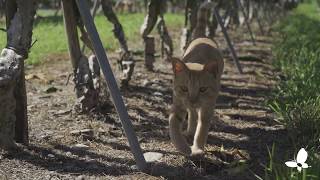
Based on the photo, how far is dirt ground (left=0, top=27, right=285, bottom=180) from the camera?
3.80 metres

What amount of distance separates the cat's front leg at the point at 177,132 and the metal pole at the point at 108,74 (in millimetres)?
508

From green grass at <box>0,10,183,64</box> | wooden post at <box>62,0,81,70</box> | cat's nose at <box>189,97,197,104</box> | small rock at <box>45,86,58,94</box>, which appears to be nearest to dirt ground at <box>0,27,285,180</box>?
small rock at <box>45,86,58,94</box>

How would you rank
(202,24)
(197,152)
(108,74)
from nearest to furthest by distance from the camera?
(108,74), (197,152), (202,24)

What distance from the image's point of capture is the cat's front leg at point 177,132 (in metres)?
4.14

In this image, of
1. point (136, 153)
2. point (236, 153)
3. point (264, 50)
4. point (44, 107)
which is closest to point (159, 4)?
point (44, 107)

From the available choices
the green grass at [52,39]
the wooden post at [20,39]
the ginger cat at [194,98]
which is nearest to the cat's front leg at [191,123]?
the ginger cat at [194,98]

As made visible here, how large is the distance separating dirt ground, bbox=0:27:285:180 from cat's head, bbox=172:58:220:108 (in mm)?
429

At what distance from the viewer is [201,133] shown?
13.6 feet

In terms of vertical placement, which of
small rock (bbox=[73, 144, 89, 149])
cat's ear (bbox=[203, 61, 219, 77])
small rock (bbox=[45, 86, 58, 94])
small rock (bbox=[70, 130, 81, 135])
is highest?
cat's ear (bbox=[203, 61, 219, 77])

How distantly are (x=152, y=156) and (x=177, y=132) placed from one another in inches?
10.7

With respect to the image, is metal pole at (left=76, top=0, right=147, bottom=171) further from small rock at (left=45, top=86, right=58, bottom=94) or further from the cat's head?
small rock at (left=45, top=86, right=58, bottom=94)

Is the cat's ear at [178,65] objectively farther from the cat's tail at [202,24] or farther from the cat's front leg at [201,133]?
the cat's tail at [202,24]

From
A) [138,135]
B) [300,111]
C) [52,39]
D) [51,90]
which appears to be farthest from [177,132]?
[52,39]

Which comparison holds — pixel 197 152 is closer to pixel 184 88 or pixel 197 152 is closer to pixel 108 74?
pixel 184 88
